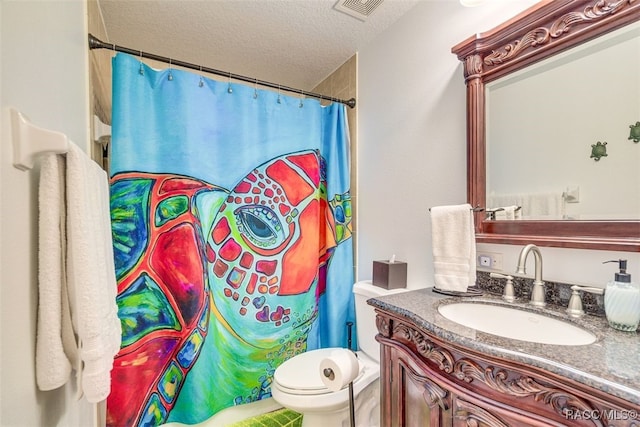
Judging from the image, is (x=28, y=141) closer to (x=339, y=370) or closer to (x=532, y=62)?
(x=339, y=370)

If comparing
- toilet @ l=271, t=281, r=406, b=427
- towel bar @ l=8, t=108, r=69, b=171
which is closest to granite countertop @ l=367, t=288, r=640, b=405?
toilet @ l=271, t=281, r=406, b=427

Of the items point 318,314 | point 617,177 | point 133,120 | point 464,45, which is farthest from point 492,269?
point 133,120

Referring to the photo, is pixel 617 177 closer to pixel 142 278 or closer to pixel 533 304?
pixel 533 304

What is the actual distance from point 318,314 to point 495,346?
4.39 ft

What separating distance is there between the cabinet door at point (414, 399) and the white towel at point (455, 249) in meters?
0.35

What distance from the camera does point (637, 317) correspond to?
74 centimetres

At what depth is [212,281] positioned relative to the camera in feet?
5.11

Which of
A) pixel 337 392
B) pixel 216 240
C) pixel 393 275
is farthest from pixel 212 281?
pixel 393 275

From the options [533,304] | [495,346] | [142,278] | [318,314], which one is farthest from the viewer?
[318,314]

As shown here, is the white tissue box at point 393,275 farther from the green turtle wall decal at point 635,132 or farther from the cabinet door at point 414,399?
the green turtle wall decal at point 635,132

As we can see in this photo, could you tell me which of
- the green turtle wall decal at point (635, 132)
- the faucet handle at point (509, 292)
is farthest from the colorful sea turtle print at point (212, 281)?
the green turtle wall decal at point (635, 132)

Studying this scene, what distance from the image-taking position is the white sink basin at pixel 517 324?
82cm

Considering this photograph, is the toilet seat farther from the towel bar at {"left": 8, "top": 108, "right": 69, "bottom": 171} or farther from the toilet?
the towel bar at {"left": 8, "top": 108, "right": 69, "bottom": 171}

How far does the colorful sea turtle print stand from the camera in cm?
138
